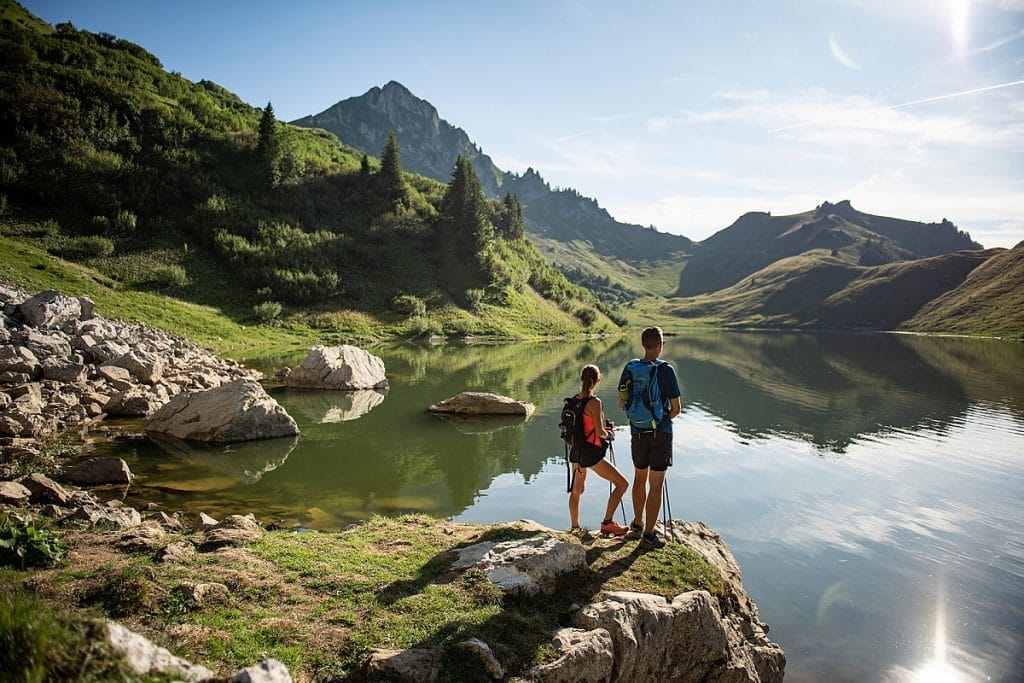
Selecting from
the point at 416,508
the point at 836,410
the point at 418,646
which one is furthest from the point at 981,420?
the point at 418,646

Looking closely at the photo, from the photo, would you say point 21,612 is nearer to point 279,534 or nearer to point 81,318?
point 279,534

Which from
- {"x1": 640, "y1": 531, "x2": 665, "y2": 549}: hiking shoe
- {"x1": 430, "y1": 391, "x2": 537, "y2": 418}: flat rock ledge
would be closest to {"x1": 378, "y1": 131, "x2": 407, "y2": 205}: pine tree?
{"x1": 430, "y1": 391, "x2": 537, "y2": 418}: flat rock ledge

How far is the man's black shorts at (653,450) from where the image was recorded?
10.3m

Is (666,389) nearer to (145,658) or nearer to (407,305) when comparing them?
(145,658)

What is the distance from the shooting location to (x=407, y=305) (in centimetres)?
8669

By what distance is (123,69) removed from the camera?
99.6 m

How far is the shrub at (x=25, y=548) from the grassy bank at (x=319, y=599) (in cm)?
25

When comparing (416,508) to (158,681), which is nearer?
(158,681)

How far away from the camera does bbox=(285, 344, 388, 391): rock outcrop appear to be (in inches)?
1398

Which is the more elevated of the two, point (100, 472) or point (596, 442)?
point (596, 442)

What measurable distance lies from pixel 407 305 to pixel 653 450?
79.3 m

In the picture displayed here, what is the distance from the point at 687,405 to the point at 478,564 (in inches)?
1234

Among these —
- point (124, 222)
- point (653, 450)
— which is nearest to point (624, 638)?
point (653, 450)

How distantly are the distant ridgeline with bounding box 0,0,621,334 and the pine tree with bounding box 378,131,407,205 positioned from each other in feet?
1.03
